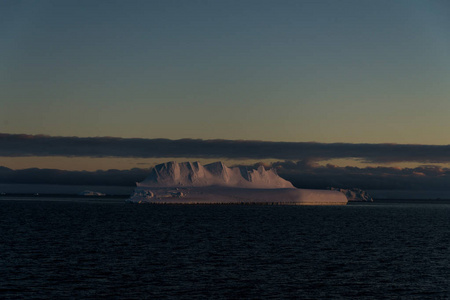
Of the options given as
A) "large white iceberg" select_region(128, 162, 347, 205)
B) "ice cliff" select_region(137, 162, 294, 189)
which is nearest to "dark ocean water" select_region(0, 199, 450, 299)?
"large white iceberg" select_region(128, 162, 347, 205)

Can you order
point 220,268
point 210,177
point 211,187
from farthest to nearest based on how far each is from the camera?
point 210,177 → point 211,187 → point 220,268

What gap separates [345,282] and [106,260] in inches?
561

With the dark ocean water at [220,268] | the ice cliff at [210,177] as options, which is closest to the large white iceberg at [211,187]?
the ice cliff at [210,177]

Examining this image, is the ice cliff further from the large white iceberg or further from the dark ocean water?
the dark ocean water

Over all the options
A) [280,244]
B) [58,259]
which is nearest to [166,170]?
[280,244]

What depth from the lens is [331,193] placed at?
156500 millimetres

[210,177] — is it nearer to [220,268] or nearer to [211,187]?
[211,187]

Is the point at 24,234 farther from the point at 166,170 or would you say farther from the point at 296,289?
the point at 166,170

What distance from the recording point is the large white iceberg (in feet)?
420

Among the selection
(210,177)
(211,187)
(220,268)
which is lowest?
(211,187)

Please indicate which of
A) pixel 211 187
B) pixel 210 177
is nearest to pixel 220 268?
pixel 211 187

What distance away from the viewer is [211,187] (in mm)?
133500

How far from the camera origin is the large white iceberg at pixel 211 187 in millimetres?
128000

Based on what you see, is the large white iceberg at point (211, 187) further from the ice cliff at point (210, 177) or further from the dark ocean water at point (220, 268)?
the dark ocean water at point (220, 268)
